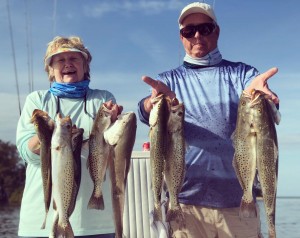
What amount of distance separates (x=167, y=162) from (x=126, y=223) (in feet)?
15.5

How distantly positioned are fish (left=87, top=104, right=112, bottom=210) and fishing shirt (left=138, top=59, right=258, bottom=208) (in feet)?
1.51

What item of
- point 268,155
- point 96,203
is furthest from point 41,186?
point 268,155

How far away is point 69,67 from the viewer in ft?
16.5

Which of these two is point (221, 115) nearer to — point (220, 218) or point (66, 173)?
point (220, 218)

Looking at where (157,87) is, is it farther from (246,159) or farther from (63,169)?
(63,169)

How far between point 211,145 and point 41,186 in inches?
68.8

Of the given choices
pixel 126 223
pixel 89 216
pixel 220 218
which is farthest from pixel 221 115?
pixel 126 223

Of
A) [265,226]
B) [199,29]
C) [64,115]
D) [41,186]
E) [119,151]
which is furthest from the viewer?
[265,226]

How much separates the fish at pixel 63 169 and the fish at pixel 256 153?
1.53 meters

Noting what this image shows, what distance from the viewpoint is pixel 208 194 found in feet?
16.5

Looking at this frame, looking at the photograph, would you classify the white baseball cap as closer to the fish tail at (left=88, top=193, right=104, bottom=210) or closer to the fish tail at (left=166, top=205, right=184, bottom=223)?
the fish tail at (left=166, top=205, right=184, bottom=223)

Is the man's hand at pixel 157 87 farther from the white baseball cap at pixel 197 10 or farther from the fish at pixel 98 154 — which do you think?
the white baseball cap at pixel 197 10

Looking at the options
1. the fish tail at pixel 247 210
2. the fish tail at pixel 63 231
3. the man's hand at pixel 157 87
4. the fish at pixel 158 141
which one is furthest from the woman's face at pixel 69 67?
the fish tail at pixel 247 210

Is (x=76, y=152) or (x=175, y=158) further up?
Answer: (x=76, y=152)
